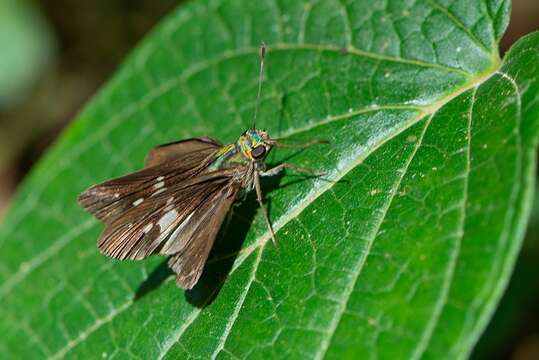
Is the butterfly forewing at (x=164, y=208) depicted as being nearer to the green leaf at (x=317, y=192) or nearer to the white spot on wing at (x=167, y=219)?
the white spot on wing at (x=167, y=219)

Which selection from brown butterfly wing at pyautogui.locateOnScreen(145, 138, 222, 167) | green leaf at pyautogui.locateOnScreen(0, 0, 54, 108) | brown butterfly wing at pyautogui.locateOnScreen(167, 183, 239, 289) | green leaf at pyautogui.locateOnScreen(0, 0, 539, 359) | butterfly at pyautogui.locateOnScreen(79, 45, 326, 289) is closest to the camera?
green leaf at pyautogui.locateOnScreen(0, 0, 539, 359)

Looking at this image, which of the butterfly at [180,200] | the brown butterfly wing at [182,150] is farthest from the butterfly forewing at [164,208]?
the brown butterfly wing at [182,150]

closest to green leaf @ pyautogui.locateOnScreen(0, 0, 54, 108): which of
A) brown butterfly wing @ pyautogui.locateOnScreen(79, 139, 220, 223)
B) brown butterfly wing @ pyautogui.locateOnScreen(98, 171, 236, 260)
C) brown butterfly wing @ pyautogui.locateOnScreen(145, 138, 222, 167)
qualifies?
brown butterfly wing @ pyautogui.locateOnScreen(145, 138, 222, 167)

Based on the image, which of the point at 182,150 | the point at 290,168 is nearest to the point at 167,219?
the point at 182,150

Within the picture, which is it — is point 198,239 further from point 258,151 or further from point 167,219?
point 258,151

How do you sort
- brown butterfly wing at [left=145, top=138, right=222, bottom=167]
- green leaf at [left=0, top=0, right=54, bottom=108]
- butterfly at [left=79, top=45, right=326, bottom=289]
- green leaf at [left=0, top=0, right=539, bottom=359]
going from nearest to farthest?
green leaf at [left=0, top=0, right=539, bottom=359], butterfly at [left=79, top=45, right=326, bottom=289], brown butterfly wing at [left=145, top=138, right=222, bottom=167], green leaf at [left=0, top=0, right=54, bottom=108]

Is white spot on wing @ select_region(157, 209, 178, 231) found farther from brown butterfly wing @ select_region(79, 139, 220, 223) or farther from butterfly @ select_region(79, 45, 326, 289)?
brown butterfly wing @ select_region(79, 139, 220, 223)

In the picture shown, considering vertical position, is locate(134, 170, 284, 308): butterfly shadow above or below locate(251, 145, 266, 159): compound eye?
below

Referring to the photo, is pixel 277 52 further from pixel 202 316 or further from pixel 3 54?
pixel 3 54
